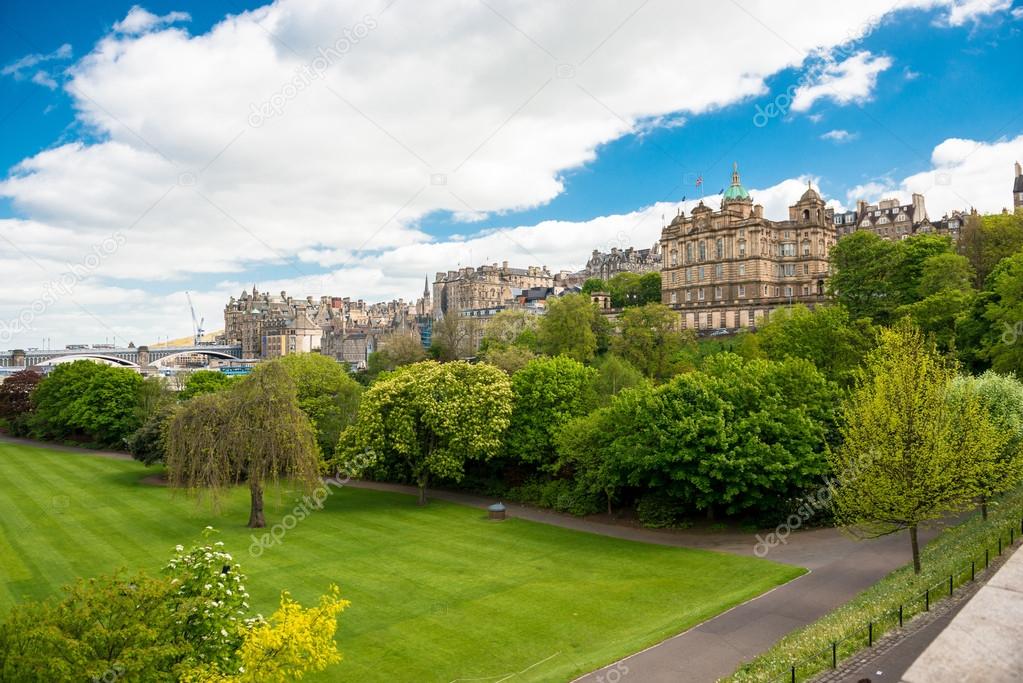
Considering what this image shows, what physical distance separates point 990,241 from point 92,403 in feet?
297

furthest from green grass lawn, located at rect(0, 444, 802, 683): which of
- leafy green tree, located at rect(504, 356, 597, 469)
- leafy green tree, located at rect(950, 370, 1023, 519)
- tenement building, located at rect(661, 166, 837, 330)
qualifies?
tenement building, located at rect(661, 166, 837, 330)

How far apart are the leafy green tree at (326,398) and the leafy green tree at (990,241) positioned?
5873 centimetres

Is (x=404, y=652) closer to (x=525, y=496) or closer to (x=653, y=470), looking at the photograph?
(x=653, y=470)

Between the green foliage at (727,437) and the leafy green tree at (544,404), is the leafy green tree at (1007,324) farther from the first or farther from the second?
the leafy green tree at (544,404)

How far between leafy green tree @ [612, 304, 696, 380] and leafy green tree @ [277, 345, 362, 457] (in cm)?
2644

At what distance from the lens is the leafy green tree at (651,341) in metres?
68.2

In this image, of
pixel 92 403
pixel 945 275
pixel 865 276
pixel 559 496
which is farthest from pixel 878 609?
pixel 92 403

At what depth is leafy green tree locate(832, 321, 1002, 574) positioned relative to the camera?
872 inches

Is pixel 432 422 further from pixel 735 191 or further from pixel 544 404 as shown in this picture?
pixel 735 191

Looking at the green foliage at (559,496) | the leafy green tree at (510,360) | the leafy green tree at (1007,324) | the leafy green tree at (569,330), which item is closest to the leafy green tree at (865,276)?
the leafy green tree at (1007,324)

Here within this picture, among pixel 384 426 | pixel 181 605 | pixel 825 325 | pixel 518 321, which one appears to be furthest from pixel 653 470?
pixel 518 321

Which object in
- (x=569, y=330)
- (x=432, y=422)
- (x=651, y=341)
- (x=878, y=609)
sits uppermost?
(x=569, y=330)

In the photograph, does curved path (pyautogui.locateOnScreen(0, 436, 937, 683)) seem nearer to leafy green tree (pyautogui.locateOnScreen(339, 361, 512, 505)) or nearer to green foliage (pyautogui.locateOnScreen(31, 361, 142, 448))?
leafy green tree (pyautogui.locateOnScreen(339, 361, 512, 505))

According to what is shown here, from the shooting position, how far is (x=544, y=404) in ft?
155
